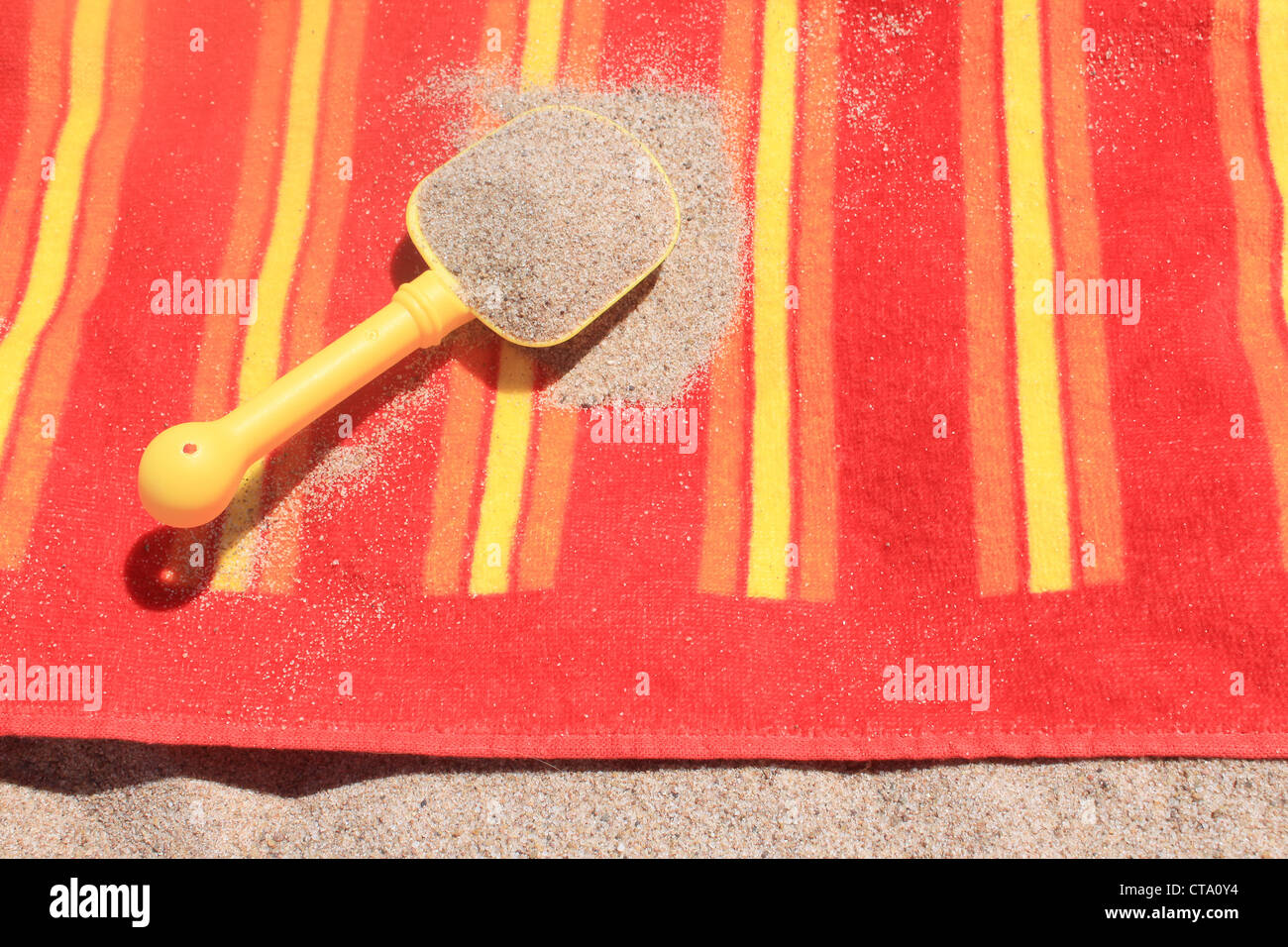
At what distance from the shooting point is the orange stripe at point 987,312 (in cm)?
115

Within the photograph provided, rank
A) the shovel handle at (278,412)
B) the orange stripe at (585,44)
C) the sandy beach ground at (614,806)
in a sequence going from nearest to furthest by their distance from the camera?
the shovel handle at (278,412) → the sandy beach ground at (614,806) → the orange stripe at (585,44)

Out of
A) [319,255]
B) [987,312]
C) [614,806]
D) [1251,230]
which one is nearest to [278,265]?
[319,255]

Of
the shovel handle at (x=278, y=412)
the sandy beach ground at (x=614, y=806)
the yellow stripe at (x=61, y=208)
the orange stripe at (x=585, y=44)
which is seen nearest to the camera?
the shovel handle at (x=278, y=412)

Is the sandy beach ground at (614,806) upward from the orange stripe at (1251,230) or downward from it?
downward

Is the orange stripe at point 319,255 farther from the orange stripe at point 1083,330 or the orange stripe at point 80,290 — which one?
the orange stripe at point 1083,330

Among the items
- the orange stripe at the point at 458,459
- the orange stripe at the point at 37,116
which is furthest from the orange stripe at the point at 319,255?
the orange stripe at the point at 37,116

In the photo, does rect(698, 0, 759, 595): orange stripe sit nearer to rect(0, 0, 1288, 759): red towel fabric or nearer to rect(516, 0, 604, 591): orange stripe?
rect(0, 0, 1288, 759): red towel fabric

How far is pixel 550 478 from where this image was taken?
1171 mm

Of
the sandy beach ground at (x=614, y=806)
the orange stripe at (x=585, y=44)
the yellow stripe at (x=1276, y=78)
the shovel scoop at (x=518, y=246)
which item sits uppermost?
the orange stripe at (x=585, y=44)

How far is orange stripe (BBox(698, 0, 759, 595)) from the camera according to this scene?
1.15m

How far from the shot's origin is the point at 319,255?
1.24 metres

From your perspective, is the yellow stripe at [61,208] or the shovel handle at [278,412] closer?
the shovel handle at [278,412]

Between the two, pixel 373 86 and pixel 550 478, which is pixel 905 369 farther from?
pixel 373 86

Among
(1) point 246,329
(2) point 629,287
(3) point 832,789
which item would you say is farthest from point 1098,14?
(1) point 246,329
